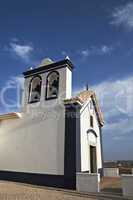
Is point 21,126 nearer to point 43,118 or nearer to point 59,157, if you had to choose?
point 43,118

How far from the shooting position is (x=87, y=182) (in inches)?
352

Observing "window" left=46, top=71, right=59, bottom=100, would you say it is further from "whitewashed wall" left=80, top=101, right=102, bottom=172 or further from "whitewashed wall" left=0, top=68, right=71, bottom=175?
"whitewashed wall" left=80, top=101, right=102, bottom=172

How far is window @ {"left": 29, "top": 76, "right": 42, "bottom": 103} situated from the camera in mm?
12767

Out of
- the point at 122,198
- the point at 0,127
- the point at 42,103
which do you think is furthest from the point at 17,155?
the point at 122,198

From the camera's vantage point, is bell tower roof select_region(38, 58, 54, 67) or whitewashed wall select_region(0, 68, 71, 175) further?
bell tower roof select_region(38, 58, 54, 67)

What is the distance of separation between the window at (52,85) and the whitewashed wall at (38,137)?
294mm

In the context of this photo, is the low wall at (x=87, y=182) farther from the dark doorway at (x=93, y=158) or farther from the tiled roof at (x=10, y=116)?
the tiled roof at (x=10, y=116)

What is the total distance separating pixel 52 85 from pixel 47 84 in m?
0.36

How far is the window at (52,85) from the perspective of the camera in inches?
472

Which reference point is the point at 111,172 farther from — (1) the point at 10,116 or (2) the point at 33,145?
(1) the point at 10,116

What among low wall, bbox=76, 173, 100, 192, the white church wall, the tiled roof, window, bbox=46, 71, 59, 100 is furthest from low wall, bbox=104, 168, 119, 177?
the tiled roof

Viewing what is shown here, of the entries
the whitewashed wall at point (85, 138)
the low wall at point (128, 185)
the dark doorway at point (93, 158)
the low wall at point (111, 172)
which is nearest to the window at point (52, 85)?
the whitewashed wall at point (85, 138)

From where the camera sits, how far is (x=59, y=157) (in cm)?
1034

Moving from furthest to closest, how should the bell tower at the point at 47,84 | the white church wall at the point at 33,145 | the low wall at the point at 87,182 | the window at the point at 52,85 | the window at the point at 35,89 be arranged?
the window at the point at 35,89
the window at the point at 52,85
the bell tower at the point at 47,84
the white church wall at the point at 33,145
the low wall at the point at 87,182
